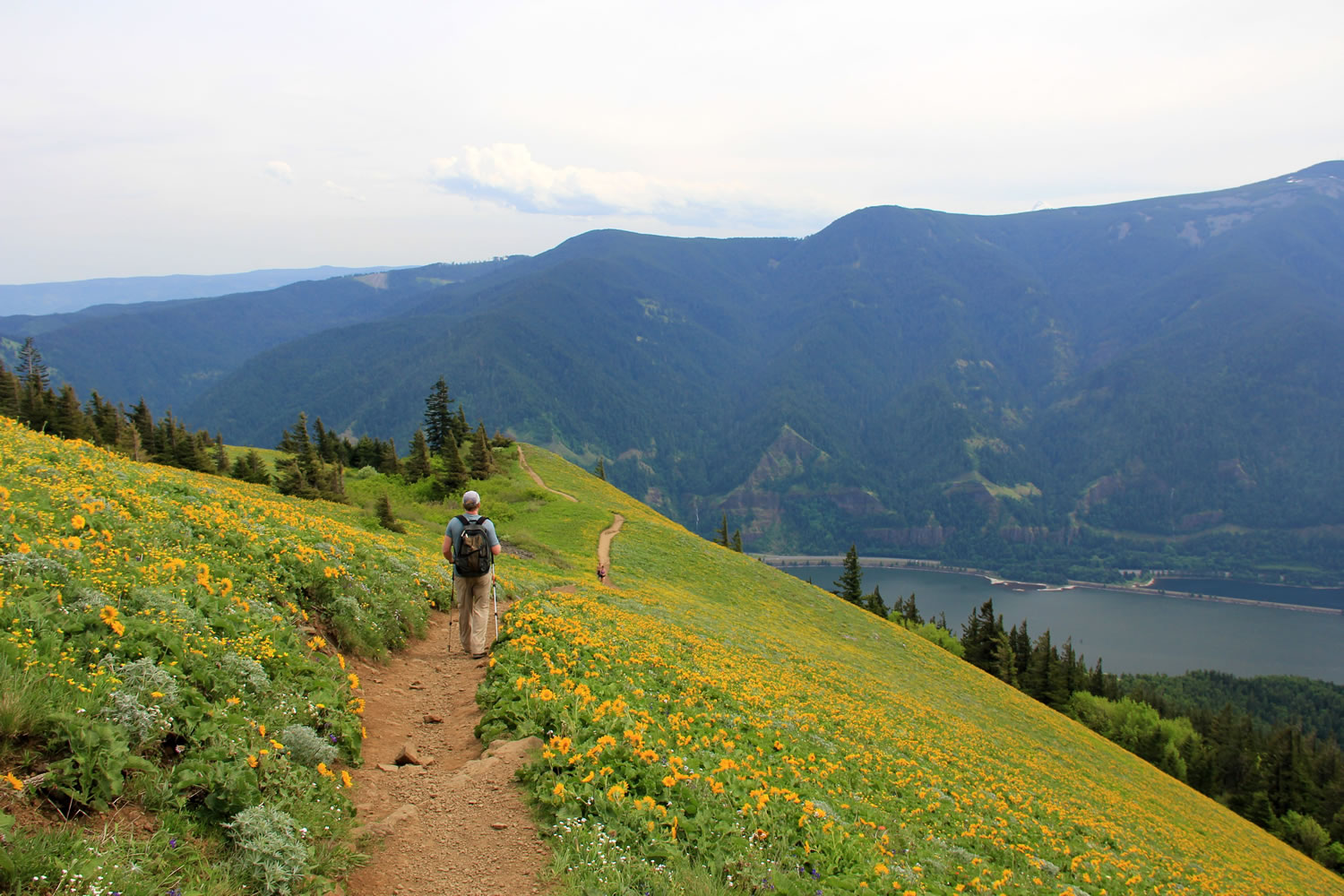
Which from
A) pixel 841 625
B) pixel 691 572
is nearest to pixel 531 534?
pixel 691 572

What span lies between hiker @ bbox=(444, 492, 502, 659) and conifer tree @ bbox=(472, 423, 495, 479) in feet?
137

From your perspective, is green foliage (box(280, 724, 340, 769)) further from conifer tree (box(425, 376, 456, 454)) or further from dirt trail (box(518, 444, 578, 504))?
conifer tree (box(425, 376, 456, 454))

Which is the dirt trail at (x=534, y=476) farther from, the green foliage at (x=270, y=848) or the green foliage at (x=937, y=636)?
the green foliage at (x=937, y=636)

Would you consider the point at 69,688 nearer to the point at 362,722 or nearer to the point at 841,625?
the point at 362,722

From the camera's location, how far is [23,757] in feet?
16.3

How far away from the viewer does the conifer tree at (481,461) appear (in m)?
53.4

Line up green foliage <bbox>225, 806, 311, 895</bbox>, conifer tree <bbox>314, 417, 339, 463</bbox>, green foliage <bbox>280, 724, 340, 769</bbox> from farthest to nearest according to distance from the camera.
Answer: conifer tree <bbox>314, 417, 339, 463</bbox>
green foliage <bbox>280, 724, 340, 769</bbox>
green foliage <bbox>225, 806, 311, 895</bbox>

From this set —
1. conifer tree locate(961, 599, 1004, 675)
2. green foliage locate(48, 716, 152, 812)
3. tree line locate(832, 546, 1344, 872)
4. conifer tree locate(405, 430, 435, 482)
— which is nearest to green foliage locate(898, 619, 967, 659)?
tree line locate(832, 546, 1344, 872)

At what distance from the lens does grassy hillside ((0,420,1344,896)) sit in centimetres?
554

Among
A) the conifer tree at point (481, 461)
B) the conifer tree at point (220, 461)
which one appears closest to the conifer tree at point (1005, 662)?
the conifer tree at point (481, 461)

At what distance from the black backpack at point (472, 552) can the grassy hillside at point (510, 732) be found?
1538 mm

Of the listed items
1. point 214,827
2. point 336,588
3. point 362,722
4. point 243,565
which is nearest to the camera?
point 214,827

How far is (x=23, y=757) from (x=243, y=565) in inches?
215

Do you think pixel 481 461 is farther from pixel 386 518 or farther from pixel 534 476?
pixel 386 518
